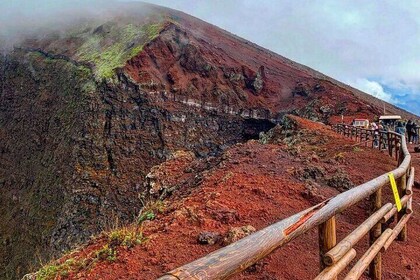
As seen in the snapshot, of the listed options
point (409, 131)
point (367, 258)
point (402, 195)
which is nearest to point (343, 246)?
point (367, 258)

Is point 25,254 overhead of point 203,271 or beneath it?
beneath

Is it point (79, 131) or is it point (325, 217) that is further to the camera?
point (79, 131)

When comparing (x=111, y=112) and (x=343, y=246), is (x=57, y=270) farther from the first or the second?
(x=111, y=112)

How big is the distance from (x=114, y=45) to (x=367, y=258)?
42621 mm

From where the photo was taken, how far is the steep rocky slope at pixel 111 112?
1341 inches

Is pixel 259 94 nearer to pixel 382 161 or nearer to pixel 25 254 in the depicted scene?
pixel 25 254

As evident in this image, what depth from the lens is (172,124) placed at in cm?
3888

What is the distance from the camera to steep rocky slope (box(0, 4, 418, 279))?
34.1 meters

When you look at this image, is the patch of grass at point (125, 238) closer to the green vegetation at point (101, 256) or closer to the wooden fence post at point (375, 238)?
the green vegetation at point (101, 256)

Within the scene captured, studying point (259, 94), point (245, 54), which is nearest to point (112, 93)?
point (259, 94)

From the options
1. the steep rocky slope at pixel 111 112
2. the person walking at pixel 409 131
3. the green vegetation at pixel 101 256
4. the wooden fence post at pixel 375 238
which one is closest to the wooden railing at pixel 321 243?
the wooden fence post at pixel 375 238

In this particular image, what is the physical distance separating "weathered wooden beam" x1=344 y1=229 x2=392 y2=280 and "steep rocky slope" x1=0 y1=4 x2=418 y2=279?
2439 centimetres

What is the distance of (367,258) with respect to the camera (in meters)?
4.52

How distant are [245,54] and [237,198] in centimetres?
4905
